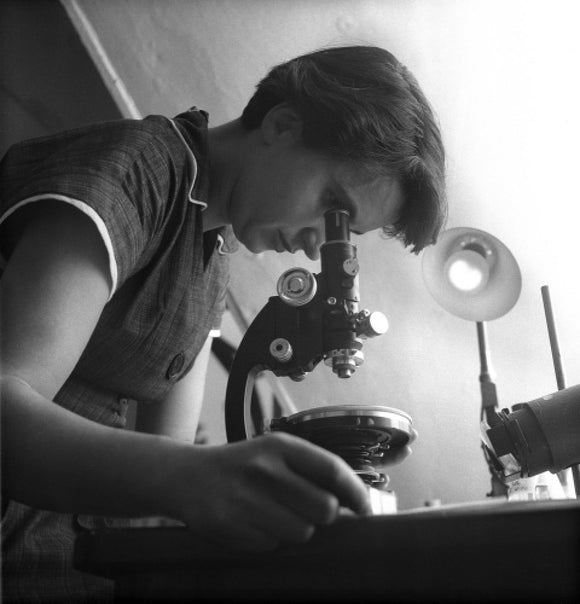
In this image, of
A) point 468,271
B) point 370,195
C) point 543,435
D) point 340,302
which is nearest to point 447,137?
point 468,271

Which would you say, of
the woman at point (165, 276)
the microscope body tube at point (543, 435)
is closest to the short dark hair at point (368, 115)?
the woman at point (165, 276)

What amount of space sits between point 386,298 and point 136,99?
0.99 metres

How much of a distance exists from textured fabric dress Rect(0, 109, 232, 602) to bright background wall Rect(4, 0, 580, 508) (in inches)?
30.6

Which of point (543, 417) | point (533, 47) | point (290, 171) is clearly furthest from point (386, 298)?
point (543, 417)

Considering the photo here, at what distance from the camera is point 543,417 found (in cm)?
79

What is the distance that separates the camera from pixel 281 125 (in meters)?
1.12

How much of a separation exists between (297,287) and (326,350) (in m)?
0.10

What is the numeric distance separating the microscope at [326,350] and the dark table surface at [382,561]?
374 mm

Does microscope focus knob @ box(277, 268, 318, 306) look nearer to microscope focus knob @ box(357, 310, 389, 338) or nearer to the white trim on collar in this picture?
microscope focus knob @ box(357, 310, 389, 338)

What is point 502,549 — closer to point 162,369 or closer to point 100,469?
point 100,469

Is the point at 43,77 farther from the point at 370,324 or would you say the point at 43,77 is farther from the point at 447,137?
the point at 370,324

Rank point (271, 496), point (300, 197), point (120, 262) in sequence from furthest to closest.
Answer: point (300, 197) < point (120, 262) < point (271, 496)

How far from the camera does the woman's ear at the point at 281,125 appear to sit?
110cm

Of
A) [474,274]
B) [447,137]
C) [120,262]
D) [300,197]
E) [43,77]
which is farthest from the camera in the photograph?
[43,77]
